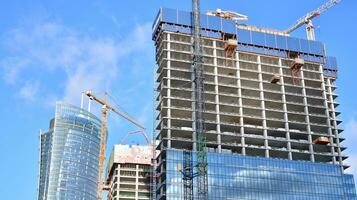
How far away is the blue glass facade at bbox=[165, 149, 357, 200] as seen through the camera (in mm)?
157750

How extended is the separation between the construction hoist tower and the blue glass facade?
10.9ft

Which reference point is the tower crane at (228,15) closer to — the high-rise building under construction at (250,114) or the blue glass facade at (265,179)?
the high-rise building under construction at (250,114)

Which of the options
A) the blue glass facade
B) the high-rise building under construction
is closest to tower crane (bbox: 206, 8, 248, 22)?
the high-rise building under construction

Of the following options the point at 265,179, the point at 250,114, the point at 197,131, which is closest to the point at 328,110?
the point at 250,114

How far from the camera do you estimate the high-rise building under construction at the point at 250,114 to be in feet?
536

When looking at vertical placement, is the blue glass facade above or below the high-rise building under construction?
below

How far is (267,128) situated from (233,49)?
2905 centimetres

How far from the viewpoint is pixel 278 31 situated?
197 metres

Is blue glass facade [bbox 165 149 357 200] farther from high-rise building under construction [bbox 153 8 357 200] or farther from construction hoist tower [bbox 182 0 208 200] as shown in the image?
construction hoist tower [bbox 182 0 208 200]


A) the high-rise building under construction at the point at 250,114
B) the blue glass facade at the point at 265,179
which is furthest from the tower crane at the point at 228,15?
the blue glass facade at the point at 265,179

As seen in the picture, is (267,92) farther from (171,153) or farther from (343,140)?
(171,153)

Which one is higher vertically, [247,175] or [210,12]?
[210,12]

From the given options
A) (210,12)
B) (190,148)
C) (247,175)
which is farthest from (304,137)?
(210,12)

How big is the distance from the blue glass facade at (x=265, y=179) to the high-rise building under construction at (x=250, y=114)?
1.00 ft
